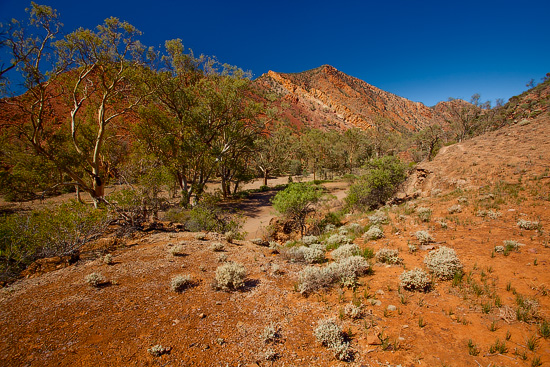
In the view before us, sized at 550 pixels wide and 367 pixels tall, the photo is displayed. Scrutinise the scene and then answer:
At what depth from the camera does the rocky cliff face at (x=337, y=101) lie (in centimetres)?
11888

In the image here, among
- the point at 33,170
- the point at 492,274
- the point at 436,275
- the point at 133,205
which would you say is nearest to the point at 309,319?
the point at 436,275

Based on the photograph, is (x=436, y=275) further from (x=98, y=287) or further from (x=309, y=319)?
(x=98, y=287)

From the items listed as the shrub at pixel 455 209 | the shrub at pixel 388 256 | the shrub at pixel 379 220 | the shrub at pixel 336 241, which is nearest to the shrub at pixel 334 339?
the shrub at pixel 388 256

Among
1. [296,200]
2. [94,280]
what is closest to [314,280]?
[94,280]

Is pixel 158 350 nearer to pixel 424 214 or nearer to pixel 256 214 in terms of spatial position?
pixel 424 214

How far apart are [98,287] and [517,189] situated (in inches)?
697

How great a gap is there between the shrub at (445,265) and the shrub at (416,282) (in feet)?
1.71

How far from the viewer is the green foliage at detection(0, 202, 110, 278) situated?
655 centimetres

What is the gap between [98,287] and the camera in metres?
5.41

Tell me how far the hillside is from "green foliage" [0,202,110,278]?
3.24 ft

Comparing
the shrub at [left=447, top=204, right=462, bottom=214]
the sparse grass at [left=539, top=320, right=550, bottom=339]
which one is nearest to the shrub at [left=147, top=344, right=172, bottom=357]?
the sparse grass at [left=539, top=320, right=550, bottom=339]

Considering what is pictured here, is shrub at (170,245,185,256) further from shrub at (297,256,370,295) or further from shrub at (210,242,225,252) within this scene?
shrub at (297,256,370,295)

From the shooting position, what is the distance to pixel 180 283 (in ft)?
17.8

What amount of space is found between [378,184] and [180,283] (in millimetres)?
14233
